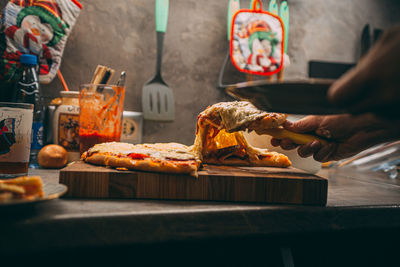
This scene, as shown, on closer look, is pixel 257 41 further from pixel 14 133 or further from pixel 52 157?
pixel 14 133

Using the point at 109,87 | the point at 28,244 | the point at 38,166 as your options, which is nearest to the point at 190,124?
the point at 109,87

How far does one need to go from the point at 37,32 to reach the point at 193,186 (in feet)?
3.12

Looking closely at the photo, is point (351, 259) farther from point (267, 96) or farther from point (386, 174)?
point (386, 174)

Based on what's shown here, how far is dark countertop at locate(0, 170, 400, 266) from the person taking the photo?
1.62 ft

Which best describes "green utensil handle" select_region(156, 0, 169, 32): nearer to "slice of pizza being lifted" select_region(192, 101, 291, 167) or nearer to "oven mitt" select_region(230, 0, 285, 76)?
"oven mitt" select_region(230, 0, 285, 76)

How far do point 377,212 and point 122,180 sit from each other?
0.58 meters

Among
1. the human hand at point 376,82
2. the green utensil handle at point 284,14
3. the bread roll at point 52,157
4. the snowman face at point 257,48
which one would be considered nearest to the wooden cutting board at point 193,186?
the human hand at point 376,82

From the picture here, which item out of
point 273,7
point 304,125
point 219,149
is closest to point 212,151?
point 219,149

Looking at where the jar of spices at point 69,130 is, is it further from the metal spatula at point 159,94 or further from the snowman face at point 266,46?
the snowman face at point 266,46

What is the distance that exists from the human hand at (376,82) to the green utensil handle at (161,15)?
3.63 ft

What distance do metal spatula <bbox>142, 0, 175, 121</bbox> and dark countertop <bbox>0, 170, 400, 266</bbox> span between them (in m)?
0.82

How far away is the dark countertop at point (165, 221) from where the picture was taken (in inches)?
19.4

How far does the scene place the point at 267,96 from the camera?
0.59 metres

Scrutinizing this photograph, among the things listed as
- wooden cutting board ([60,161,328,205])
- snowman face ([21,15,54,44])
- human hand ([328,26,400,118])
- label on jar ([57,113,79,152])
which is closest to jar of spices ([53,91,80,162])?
label on jar ([57,113,79,152])
